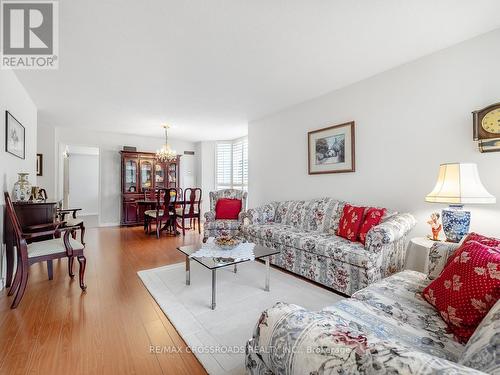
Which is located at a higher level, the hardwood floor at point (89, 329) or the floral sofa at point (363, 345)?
the floral sofa at point (363, 345)

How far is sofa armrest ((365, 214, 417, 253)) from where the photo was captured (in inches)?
85.3

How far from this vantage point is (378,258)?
2262 mm

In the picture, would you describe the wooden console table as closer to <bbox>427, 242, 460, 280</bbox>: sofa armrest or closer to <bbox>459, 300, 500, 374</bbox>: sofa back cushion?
<bbox>459, 300, 500, 374</bbox>: sofa back cushion

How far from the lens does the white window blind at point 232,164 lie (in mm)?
6281

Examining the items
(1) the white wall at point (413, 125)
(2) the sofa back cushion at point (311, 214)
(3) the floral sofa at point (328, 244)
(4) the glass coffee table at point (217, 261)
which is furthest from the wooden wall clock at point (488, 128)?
(4) the glass coffee table at point (217, 261)

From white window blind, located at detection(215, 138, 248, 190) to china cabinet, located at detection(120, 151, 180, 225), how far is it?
1.41 metres

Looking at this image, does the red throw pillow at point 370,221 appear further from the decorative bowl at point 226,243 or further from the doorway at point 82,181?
the doorway at point 82,181

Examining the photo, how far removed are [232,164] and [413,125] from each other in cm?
471

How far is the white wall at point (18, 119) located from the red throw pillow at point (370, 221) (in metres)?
3.67

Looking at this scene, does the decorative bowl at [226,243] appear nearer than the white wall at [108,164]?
Yes

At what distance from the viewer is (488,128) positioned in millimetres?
2057

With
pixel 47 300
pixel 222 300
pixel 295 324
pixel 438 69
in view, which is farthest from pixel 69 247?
pixel 438 69

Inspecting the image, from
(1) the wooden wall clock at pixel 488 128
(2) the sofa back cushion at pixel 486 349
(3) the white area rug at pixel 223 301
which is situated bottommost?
(3) the white area rug at pixel 223 301

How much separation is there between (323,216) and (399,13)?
2200 mm
